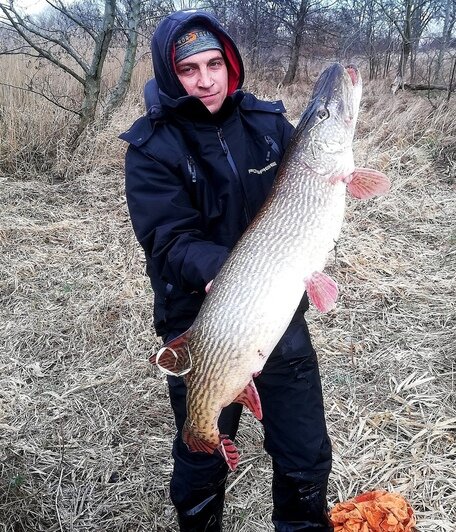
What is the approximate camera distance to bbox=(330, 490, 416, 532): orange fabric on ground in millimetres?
1898

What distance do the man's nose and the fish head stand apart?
365mm

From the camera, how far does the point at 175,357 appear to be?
1514 mm

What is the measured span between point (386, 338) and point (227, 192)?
204 cm

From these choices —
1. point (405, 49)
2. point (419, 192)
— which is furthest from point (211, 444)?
point (405, 49)

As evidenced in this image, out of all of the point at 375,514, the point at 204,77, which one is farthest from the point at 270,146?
the point at 375,514

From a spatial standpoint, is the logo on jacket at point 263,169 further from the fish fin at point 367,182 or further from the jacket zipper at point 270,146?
the fish fin at point 367,182

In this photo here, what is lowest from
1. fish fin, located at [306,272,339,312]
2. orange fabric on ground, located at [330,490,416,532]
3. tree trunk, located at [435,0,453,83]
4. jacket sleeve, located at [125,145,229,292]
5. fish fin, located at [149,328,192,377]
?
orange fabric on ground, located at [330,490,416,532]

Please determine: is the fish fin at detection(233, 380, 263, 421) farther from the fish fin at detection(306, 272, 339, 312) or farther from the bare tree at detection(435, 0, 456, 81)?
the bare tree at detection(435, 0, 456, 81)

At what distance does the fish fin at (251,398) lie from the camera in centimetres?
149

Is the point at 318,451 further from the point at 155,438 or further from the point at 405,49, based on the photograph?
the point at 405,49

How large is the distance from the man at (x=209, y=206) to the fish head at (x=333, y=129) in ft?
0.63

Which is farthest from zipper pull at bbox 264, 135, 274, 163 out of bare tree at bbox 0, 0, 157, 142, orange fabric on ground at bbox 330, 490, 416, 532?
bare tree at bbox 0, 0, 157, 142

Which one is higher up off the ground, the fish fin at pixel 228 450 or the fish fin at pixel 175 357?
the fish fin at pixel 175 357

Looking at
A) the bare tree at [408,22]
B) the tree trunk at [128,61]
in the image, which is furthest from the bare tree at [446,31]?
the tree trunk at [128,61]
